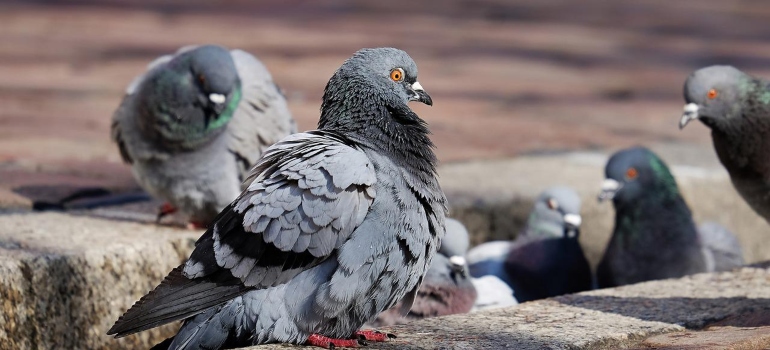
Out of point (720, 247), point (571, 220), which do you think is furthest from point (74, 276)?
point (720, 247)

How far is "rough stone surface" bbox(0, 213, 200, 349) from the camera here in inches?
140

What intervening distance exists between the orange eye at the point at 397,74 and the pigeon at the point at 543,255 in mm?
1863

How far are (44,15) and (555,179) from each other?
7471 mm

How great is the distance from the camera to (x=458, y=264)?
450 cm

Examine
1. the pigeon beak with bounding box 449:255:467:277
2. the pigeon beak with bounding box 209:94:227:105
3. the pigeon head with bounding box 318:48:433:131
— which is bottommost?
the pigeon beak with bounding box 449:255:467:277

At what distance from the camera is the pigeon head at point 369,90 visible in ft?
11.1

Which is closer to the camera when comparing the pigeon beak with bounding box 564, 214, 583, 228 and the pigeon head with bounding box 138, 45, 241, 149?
the pigeon head with bounding box 138, 45, 241, 149

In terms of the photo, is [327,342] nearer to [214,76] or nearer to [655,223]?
[214,76]

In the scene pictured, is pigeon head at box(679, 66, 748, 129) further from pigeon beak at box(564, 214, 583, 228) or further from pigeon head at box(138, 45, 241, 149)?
pigeon head at box(138, 45, 241, 149)

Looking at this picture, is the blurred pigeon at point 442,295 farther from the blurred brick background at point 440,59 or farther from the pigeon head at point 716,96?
the blurred brick background at point 440,59

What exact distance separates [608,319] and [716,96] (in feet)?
5.71

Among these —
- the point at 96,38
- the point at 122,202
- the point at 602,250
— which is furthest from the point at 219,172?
the point at 96,38

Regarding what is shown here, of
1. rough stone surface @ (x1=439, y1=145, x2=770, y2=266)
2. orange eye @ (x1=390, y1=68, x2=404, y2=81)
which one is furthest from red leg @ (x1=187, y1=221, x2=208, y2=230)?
orange eye @ (x1=390, y1=68, x2=404, y2=81)

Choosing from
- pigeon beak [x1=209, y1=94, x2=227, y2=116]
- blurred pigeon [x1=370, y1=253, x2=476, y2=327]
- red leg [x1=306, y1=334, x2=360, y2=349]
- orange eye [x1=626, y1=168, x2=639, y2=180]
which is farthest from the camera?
orange eye [x1=626, y1=168, x2=639, y2=180]
